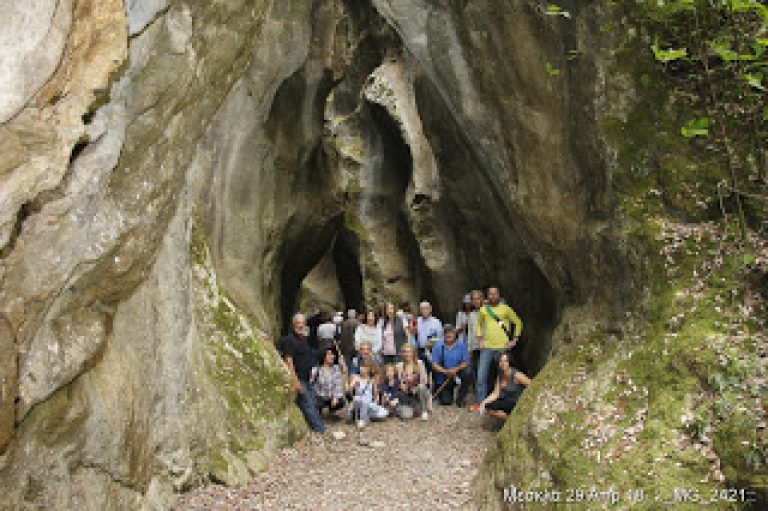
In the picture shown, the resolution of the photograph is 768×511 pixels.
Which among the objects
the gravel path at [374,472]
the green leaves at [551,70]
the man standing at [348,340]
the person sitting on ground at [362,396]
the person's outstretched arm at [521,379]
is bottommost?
the gravel path at [374,472]

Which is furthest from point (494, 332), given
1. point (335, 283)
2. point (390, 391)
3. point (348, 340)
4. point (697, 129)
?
point (335, 283)

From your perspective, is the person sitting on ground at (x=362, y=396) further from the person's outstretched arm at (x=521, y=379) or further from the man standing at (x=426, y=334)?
the person's outstretched arm at (x=521, y=379)

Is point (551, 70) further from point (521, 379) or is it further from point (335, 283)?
point (335, 283)

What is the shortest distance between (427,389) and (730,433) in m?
6.14

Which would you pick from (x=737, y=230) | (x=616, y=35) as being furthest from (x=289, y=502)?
(x=616, y=35)

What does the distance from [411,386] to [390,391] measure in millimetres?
391

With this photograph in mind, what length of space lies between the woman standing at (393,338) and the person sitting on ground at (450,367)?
637 mm

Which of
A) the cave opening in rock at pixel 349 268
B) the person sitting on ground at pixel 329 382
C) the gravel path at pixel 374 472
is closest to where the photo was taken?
the gravel path at pixel 374 472

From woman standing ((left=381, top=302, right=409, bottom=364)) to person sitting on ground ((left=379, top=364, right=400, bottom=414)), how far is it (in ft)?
2.07

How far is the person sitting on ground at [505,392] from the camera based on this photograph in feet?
31.3

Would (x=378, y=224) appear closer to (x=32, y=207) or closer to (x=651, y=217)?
(x=651, y=217)

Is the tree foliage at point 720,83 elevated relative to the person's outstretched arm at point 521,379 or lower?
elevated

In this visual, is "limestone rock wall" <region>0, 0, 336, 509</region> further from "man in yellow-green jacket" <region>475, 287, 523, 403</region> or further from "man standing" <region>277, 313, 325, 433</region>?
"man in yellow-green jacket" <region>475, 287, 523, 403</region>

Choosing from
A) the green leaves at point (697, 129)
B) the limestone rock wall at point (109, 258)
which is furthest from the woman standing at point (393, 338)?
the green leaves at point (697, 129)
